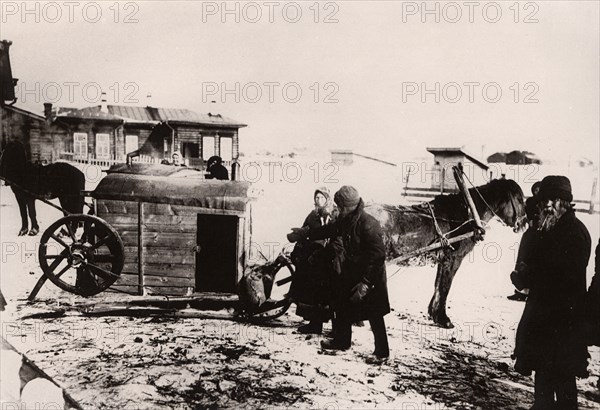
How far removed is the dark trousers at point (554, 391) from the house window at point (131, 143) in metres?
3.80

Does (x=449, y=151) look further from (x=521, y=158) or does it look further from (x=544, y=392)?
(x=544, y=392)

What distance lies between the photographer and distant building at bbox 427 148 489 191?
398cm

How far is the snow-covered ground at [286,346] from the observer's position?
3574 mm

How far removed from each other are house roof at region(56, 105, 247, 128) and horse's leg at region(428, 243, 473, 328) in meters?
2.21

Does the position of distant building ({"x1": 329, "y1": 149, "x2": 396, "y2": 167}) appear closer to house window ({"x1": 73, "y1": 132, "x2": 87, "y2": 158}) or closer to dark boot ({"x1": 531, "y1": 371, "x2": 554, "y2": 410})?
dark boot ({"x1": 531, "y1": 371, "x2": 554, "y2": 410})

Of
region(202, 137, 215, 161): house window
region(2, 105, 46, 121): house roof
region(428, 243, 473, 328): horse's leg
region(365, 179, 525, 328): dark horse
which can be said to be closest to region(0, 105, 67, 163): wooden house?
region(2, 105, 46, 121): house roof

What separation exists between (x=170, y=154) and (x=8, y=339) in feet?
7.27

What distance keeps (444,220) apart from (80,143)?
134 inches

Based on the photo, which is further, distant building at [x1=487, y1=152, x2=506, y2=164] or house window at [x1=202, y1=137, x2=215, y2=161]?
house window at [x1=202, y1=137, x2=215, y2=161]

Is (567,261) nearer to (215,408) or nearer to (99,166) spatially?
(215,408)

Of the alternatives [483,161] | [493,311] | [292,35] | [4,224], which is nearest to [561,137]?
[483,161]

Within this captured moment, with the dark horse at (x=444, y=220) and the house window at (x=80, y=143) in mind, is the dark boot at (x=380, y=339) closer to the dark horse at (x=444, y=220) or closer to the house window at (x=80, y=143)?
the dark horse at (x=444, y=220)

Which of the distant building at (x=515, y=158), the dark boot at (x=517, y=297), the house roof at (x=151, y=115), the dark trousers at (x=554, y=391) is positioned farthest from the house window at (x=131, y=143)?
the dark trousers at (x=554, y=391)

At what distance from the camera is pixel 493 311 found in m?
3.92
